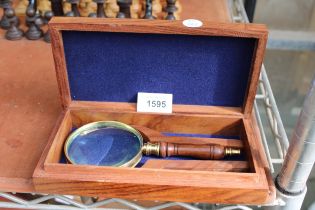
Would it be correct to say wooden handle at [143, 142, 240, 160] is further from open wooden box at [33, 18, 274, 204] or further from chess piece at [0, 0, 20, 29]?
chess piece at [0, 0, 20, 29]

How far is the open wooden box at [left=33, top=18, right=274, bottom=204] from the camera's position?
2.09 feet

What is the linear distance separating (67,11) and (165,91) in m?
0.58

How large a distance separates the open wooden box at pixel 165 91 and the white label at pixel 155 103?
Answer: 0.04 feet

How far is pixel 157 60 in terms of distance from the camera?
0.75m

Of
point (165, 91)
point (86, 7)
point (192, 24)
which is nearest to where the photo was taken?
point (192, 24)

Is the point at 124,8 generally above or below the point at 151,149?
above

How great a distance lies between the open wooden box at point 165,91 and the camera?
637 millimetres

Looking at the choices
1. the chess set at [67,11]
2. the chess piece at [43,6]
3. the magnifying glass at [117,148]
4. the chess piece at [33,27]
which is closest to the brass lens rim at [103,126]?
the magnifying glass at [117,148]

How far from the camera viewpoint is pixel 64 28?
69cm

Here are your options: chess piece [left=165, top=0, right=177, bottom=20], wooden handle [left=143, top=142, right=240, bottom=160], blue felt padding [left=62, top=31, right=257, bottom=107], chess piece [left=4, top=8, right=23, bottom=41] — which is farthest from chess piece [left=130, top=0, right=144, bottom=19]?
wooden handle [left=143, top=142, right=240, bottom=160]

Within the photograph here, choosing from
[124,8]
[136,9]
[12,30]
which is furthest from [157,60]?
[12,30]

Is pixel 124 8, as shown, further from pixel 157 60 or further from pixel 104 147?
pixel 104 147

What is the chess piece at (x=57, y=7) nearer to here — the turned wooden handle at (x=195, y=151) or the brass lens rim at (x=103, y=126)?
the brass lens rim at (x=103, y=126)

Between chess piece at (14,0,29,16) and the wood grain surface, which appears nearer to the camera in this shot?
the wood grain surface
